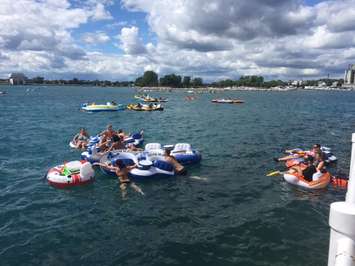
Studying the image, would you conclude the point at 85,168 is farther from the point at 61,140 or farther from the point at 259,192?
the point at 61,140

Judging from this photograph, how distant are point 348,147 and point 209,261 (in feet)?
64.7

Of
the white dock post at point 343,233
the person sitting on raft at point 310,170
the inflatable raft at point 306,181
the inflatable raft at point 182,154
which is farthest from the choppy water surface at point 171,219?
the white dock post at point 343,233

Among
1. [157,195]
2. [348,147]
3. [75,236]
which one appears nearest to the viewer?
[75,236]

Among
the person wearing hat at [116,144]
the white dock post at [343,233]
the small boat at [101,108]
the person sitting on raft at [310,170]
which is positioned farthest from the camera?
the small boat at [101,108]

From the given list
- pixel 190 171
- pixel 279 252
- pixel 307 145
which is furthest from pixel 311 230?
pixel 307 145

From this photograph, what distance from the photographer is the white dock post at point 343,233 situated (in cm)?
175

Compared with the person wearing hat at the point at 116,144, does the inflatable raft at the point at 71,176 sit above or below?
below

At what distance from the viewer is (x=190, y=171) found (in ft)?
55.2

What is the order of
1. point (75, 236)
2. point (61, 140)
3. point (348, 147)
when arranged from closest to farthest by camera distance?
point (75, 236) → point (348, 147) → point (61, 140)

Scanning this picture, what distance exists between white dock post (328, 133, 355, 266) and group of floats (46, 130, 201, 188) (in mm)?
13072

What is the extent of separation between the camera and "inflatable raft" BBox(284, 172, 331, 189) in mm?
14125

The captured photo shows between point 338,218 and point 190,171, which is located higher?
point 338,218

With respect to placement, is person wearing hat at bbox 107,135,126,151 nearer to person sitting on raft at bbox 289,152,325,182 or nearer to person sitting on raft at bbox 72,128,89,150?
person sitting on raft at bbox 72,128,89,150

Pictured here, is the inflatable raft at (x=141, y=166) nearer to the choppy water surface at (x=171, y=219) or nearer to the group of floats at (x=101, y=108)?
the choppy water surface at (x=171, y=219)
